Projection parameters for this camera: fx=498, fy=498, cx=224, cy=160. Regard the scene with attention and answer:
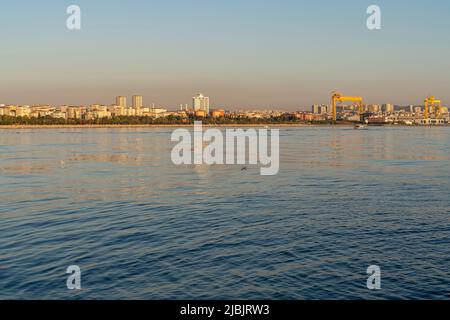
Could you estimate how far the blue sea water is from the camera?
9.10 metres

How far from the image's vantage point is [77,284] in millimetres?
9180

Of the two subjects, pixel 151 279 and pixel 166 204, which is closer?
pixel 151 279

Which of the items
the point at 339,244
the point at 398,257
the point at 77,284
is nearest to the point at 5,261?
the point at 77,284

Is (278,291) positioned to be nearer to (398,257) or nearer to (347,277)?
(347,277)

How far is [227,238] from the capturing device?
41.8 feet

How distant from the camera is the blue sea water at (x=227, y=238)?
9.10 meters

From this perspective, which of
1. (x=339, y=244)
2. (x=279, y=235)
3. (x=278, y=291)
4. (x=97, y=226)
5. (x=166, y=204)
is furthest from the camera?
(x=166, y=204)

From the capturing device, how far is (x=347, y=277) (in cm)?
952
